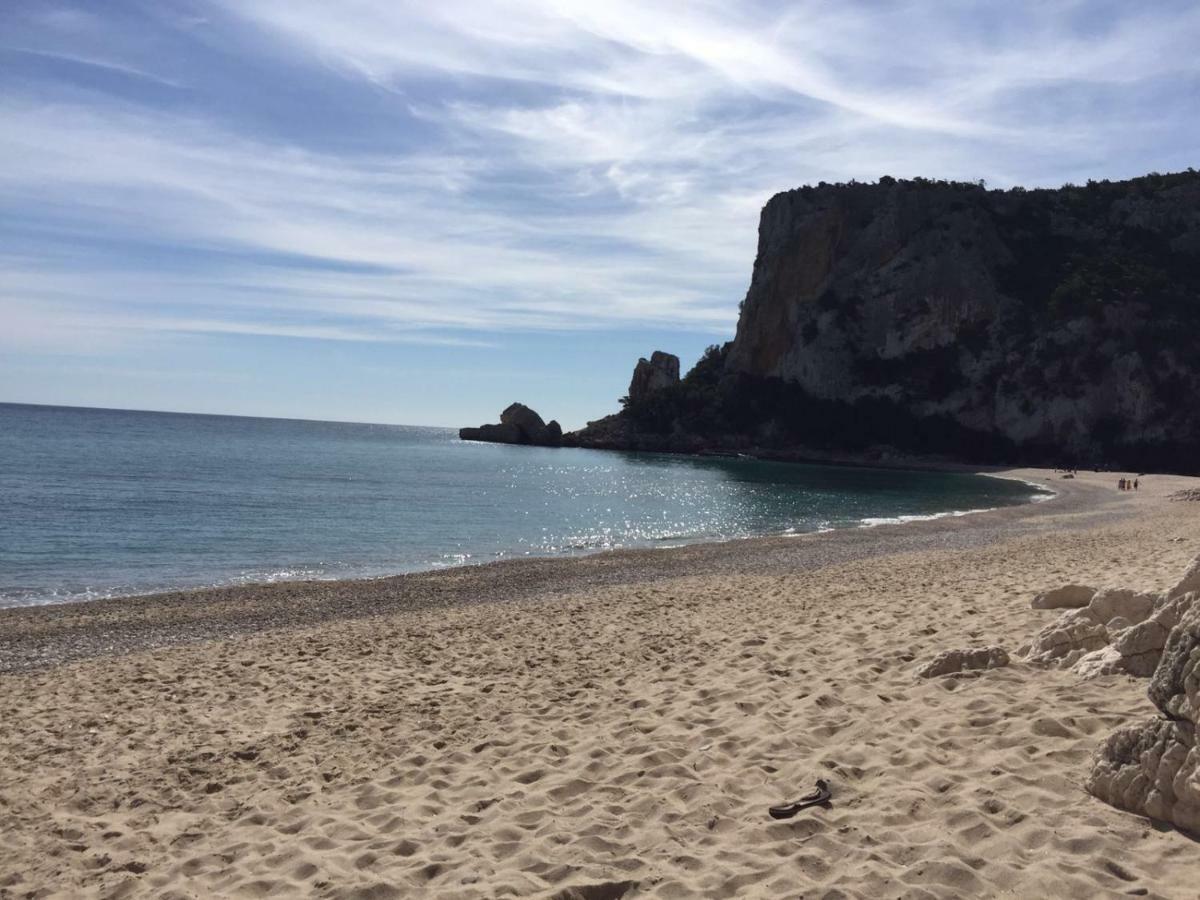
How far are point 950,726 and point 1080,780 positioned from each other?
1.16m

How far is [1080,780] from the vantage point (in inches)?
196

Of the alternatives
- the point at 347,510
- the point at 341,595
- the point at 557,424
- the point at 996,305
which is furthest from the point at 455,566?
the point at 557,424

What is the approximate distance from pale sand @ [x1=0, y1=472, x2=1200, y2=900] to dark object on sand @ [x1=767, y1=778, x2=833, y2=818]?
69mm

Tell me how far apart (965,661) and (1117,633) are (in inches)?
49.4

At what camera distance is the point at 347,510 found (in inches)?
1339

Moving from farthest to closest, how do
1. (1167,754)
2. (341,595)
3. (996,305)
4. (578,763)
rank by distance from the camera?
(996,305) < (341,595) < (578,763) < (1167,754)

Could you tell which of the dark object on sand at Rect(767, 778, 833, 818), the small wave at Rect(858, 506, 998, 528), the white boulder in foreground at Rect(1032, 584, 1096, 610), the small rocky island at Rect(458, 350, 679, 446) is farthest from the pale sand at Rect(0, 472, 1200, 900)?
the small rocky island at Rect(458, 350, 679, 446)

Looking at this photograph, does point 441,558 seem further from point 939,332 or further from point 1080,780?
point 939,332

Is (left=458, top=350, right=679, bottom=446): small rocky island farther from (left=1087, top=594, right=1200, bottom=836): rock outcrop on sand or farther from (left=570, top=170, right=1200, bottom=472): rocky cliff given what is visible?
(left=1087, top=594, right=1200, bottom=836): rock outcrop on sand

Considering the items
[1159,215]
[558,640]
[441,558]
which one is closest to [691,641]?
[558,640]

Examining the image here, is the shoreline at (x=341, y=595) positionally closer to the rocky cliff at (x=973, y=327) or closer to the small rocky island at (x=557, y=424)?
the rocky cliff at (x=973, y=327)

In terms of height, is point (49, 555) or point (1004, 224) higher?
point (1004, 224)

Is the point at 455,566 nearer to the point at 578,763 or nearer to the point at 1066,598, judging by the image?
the point at 1066,598

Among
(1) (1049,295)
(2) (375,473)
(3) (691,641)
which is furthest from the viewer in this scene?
(1) (1049,295)
